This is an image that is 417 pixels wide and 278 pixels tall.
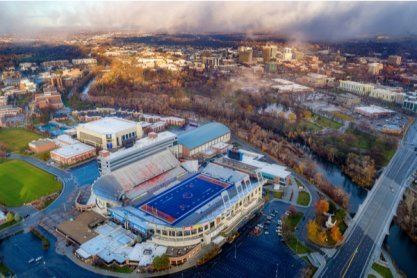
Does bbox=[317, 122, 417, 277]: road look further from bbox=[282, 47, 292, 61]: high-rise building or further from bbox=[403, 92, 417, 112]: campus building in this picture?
bbox=[282, 47, 292, 61]: high-rise building

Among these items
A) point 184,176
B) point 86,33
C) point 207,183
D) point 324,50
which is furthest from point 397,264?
point 86,33

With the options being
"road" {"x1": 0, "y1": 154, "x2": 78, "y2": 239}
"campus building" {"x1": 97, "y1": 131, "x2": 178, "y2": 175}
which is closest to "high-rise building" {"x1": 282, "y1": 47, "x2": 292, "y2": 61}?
"campus building" {"x1": 97, "y1": 131, "x2": 178, "y2": 175}

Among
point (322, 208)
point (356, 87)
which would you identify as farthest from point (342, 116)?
point (322, 208)

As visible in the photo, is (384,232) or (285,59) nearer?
(384,232)

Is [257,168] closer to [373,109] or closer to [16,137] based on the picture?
[373,109]

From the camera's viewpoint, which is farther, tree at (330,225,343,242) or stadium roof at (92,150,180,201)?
stadium roof at (92,150,180,201)

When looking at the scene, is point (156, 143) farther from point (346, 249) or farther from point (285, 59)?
point (285, 59)
